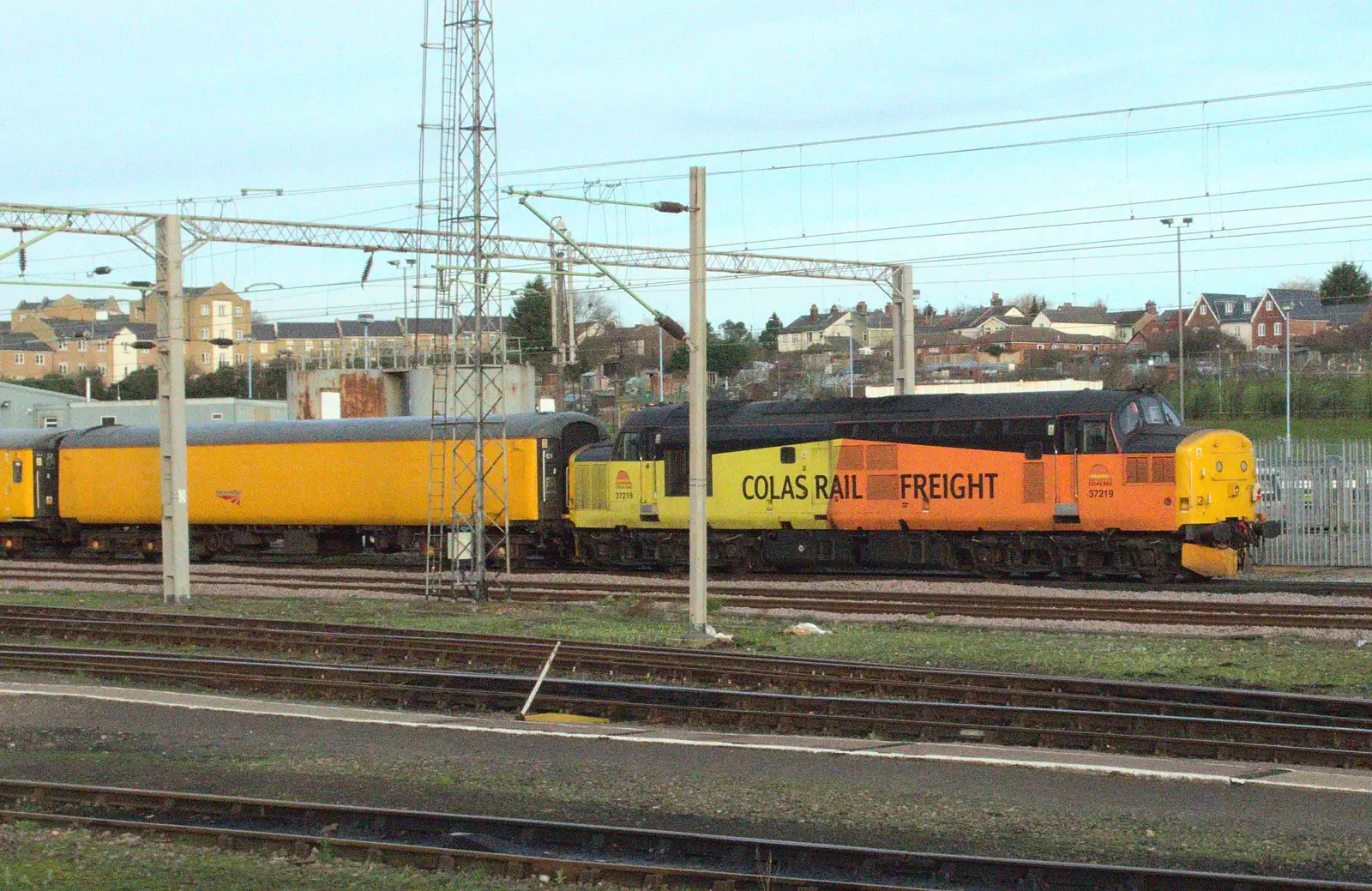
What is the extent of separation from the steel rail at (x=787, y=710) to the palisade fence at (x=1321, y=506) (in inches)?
753

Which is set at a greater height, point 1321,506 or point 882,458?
point 882,458

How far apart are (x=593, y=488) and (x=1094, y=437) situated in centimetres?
1167

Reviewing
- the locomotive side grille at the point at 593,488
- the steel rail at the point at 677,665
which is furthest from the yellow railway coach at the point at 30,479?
the locomotive side grille at the point at 593,488

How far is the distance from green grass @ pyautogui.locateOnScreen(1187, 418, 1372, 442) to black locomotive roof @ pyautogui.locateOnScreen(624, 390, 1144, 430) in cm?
3277

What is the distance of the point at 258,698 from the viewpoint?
1734 centimetres

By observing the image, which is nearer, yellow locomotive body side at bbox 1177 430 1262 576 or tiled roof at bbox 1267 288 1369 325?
yellow locomotive body side at bbox 1177 430 1262 576

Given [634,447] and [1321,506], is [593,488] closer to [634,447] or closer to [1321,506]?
[634,447]

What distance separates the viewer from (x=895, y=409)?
97.1 feet

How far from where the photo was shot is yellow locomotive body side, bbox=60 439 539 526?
115 ft

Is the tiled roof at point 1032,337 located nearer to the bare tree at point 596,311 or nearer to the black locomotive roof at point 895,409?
the bare tree at point 596,311

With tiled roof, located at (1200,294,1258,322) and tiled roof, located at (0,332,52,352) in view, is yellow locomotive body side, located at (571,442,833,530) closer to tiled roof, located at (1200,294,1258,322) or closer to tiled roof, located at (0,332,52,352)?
tiled roof, located at (1200,294,1258,322)

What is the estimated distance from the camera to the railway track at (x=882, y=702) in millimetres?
13312

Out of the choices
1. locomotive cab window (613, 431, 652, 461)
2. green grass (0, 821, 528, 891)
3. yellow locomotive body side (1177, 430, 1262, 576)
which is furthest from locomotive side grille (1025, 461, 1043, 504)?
green grass (0, 821, 528, 891)

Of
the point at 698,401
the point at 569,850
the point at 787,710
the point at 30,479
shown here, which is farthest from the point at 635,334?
the point at 569,850
